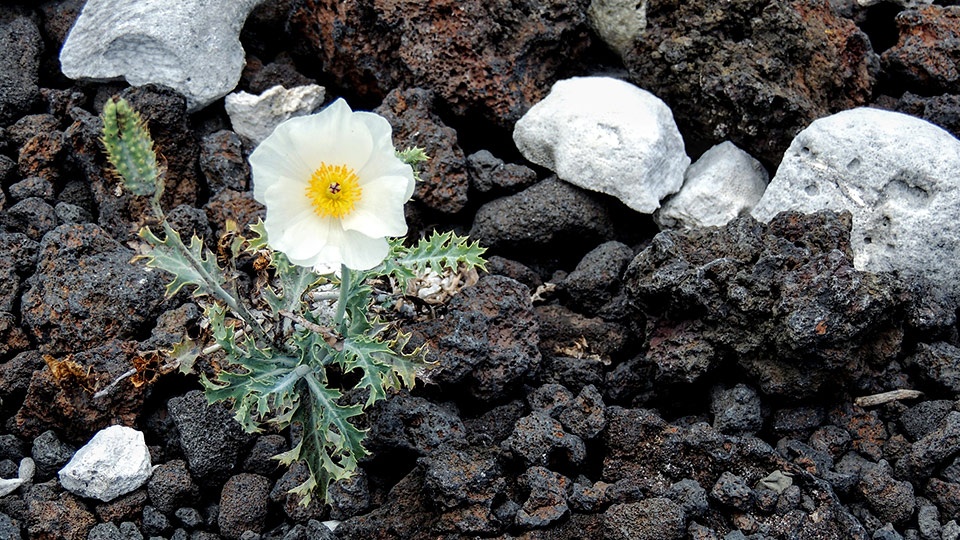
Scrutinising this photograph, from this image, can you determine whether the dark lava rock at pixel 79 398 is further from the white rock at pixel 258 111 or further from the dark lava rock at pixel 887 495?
the dark lava rock at pixel 887 495

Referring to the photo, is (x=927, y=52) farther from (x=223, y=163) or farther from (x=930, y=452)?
(x=223, y=163)

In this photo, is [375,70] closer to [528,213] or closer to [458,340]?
[528,213]

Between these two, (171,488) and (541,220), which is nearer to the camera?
(171,488)

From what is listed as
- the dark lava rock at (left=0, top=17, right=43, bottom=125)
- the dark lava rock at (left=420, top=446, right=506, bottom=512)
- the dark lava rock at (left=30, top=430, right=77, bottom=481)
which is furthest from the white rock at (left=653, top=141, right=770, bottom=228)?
the dark lava rock at (left=0, top=17, right=43, bottom=125)

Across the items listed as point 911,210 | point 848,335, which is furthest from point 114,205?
point 911,210

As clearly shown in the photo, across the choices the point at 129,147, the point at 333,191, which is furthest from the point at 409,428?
the point at 129,147

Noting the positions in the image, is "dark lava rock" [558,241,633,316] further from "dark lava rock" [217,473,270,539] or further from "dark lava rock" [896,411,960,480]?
"dark lava rock" [217,473,270,539]
